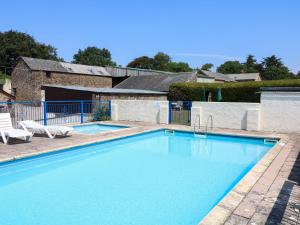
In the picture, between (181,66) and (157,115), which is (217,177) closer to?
(157,115)

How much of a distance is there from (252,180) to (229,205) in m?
1.63

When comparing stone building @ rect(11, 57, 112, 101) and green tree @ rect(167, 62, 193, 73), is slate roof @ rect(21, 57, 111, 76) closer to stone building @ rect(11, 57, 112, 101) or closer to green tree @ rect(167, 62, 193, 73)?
stone building @ rect(11, 57, 112, 101)

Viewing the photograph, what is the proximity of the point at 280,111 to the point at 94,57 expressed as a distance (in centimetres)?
7163

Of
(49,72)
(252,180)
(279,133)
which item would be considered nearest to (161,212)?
(252,180)

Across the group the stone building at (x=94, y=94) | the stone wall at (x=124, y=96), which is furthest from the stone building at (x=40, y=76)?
the stone wall at (x=124, y=96)

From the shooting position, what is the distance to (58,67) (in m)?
37.9

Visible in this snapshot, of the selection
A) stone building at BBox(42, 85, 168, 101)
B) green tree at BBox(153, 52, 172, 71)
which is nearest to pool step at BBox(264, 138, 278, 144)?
stone building at BBox(42, 85, 168, 101)

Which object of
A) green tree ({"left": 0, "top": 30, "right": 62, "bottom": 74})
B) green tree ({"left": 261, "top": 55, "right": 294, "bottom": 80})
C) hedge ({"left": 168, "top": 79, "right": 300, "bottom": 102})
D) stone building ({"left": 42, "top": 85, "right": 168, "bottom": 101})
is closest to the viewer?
stone building ({"left": 42, "top": 85, "right": 168, "bottom": 101})

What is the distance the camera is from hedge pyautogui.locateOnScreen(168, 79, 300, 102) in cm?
2552

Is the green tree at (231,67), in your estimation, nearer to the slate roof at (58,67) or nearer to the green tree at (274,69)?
the green tree at (274,69)

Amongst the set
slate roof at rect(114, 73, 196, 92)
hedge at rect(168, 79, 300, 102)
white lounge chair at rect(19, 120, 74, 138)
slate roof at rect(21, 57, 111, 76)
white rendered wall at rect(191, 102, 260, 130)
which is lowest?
white lounge chair at rect(19, 120, 74, 138)

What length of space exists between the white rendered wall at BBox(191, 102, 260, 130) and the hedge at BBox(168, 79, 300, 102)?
35.2 ft

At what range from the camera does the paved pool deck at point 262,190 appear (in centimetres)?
409

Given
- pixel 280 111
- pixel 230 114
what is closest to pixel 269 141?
pixel 280 111
